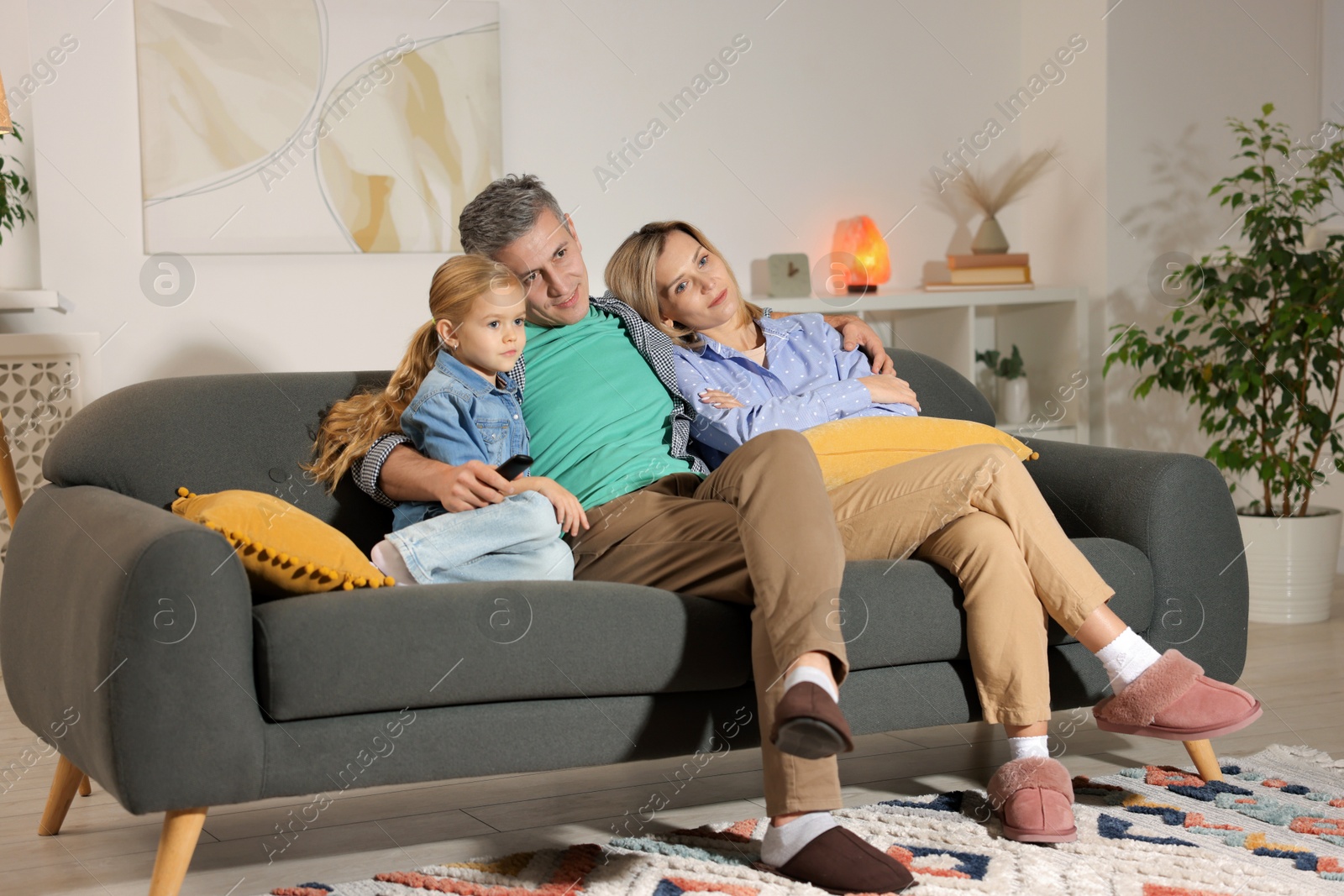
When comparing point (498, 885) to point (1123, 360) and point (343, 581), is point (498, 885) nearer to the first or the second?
point (343, 581)

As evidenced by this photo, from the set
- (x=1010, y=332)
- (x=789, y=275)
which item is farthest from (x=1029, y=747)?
(x=1010, y=332)

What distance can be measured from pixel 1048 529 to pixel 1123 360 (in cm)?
185

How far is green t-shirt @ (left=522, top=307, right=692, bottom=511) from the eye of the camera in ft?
7.14

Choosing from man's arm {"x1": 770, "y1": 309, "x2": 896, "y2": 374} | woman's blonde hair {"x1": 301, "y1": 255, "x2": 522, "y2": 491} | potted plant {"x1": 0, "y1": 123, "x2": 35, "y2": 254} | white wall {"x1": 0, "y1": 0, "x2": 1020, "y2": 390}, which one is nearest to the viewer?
woman's blonde hair {"x1": 301, "y1": 255, "x2": 522, "y2": 491}

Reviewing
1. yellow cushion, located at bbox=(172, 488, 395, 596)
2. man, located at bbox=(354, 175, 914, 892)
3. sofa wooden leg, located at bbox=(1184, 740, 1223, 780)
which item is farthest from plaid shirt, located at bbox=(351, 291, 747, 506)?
sofa wooden leg, located at bbox=(1184, 740, 1223, 780)

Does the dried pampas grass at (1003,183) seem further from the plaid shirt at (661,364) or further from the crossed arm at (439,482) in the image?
the crossed arm at (439,482)

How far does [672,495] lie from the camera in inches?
84.6

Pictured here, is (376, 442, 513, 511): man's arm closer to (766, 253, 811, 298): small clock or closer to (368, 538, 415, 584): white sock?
(368, 538, 415, 584): white sock

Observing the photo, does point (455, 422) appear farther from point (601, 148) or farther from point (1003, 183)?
point (1003, 183)

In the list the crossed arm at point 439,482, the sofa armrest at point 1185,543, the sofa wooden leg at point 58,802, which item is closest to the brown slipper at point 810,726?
the crossed arm at point 439,482

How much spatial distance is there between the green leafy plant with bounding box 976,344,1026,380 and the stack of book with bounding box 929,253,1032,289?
0.23 metres

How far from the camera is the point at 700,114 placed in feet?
12.9

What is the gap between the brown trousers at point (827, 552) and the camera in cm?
174

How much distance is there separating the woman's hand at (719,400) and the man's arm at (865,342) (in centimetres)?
36
